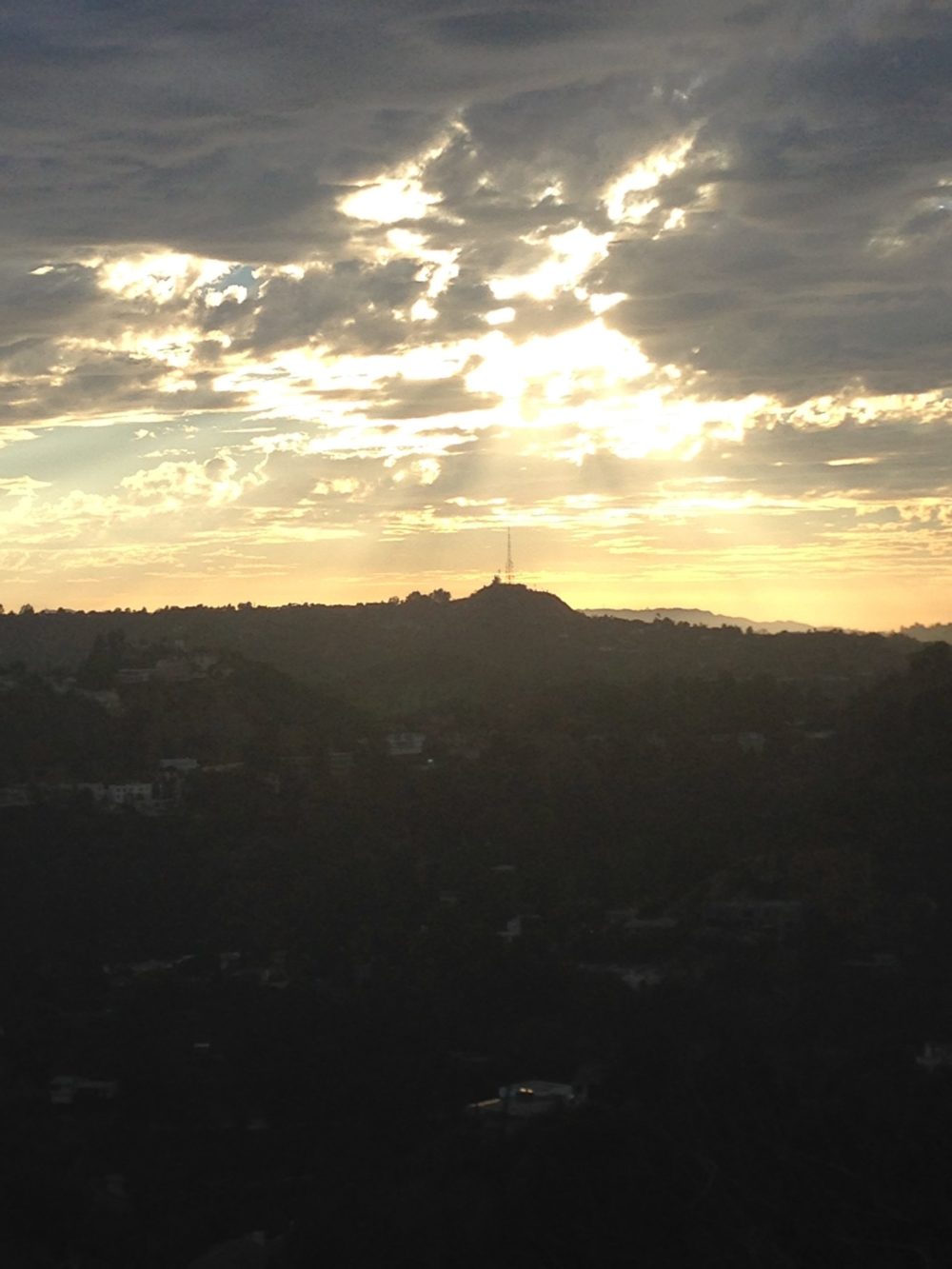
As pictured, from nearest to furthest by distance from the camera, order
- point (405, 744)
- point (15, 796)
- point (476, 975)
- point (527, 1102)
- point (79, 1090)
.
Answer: point (527, 1102)
point (79, 1090)
point (476, 975)
point (15, 796)
point (405, 744)

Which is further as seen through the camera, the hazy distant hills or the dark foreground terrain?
the hazy distant hills

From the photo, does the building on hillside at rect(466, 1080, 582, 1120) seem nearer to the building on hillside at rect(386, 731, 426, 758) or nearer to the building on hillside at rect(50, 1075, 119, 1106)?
the building on hillside at rect(50, 1075, 119, 1106)

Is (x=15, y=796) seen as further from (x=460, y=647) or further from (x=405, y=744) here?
(x=460, y=647)

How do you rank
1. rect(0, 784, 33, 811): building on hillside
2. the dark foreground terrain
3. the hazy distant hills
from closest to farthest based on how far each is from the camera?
1. the dark foreground terrain
2. rect(0, 784, 33, 811): building on hillside
3. the hazy distant hills

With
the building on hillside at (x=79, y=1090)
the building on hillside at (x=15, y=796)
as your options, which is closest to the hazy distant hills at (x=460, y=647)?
the building on hillside at (x=15, y=796)

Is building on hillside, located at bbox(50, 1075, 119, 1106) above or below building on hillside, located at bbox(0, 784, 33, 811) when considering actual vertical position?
below

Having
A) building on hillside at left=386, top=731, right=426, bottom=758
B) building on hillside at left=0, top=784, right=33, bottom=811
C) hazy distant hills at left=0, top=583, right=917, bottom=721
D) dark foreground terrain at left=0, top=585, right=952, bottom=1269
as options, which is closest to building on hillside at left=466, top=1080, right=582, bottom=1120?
dark foreground terrain at left=0, top=585, right=952, bottom=1269

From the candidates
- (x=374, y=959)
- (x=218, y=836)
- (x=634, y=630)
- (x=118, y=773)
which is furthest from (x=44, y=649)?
(x=374, y=959)

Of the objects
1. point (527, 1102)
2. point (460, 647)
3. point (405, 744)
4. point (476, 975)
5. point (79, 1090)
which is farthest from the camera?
point (460, 647)

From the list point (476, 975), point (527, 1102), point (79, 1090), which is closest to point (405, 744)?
point (476, 975)

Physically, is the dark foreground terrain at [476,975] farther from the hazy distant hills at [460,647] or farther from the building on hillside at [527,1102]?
the hazy distant hills at [460,647]

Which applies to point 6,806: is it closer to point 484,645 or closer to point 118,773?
point 118,773
